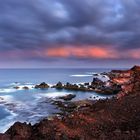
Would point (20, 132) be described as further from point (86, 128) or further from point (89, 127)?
point (89, 127)

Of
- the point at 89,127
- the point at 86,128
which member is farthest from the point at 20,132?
the point at 89,127

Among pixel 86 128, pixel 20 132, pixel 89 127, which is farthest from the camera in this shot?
pixel 89 127

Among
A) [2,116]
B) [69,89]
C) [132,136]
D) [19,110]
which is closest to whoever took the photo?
[132,136]

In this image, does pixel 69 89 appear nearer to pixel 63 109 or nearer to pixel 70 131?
pixel 63 109

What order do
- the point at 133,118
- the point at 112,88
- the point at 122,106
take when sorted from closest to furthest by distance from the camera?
the point at 133,118 → the point at 122,106 → the point at 112,88

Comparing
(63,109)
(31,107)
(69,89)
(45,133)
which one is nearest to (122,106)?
(45,133)

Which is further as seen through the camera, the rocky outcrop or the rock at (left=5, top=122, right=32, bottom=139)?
the rock at (left=5, top=122, right=32, bottom=139)

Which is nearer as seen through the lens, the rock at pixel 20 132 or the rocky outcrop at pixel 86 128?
the rocky outcrop at pixel 86 128

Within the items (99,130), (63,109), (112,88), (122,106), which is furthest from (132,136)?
(112,88)

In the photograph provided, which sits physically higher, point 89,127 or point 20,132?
point 20,132

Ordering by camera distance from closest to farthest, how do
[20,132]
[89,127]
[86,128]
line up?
[20,132] → [86,128] → [89,127]

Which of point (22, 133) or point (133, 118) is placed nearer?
point (22, 133)

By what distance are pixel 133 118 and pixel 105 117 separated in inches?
110

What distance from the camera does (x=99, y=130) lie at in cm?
2828
